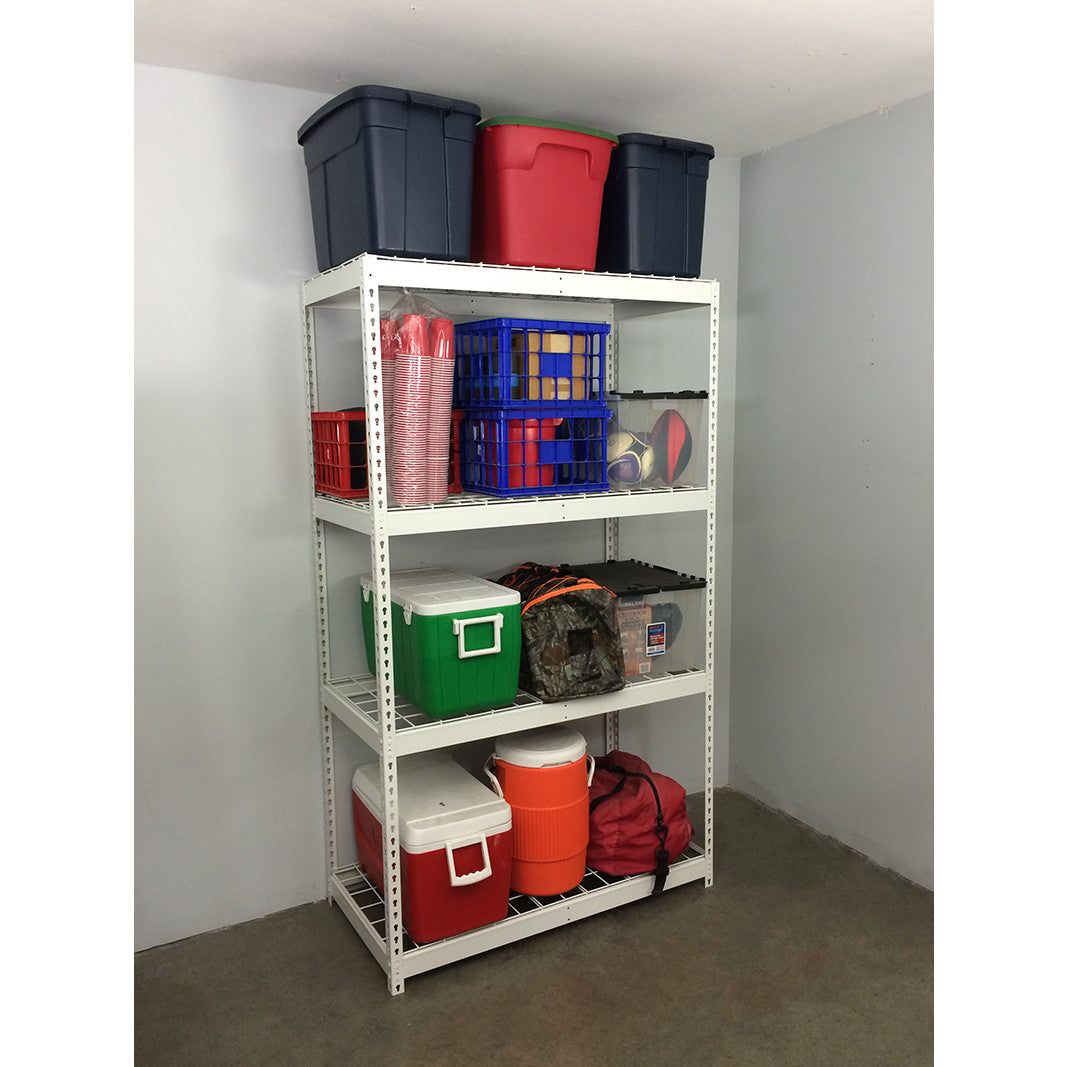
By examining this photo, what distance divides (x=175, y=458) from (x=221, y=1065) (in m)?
1.48

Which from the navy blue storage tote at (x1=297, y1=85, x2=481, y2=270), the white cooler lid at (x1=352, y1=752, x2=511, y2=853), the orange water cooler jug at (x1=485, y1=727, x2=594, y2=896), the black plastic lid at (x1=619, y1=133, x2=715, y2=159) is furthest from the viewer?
the orange water cooler jug at (x1=485, y1=727, x2=594, y2=896)

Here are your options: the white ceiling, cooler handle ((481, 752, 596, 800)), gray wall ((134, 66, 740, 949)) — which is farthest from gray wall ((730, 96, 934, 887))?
gray wall ((134, 66, 740, 949))

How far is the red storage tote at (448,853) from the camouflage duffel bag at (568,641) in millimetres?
347

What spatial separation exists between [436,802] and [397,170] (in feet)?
5.24

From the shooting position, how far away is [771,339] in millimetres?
3219

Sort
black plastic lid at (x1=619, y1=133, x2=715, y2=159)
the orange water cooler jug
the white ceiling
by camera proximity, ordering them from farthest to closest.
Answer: the orange water cooler jug
black plastic lid at (x1=619, y1=133, x2=715, y2=159)
the white ceiling

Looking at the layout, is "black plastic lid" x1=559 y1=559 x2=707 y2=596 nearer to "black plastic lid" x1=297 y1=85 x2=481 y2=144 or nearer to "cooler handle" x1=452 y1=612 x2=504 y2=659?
"cooler handle" x1=452 y1=612 x2=504 y2=659

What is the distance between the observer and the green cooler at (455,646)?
232cm

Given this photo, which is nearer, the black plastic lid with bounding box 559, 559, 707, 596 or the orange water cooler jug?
the orange water cooler jug

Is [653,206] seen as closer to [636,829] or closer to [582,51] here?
[582,51]

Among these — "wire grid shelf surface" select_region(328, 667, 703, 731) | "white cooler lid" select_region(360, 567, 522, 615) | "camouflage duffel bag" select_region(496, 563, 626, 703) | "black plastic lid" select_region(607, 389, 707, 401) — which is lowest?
"wire grid shelf surface" select_region(328, 667, 703, 731)

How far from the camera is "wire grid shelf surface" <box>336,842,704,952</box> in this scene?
250cm

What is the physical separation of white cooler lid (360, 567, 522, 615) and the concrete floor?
3.18 ft

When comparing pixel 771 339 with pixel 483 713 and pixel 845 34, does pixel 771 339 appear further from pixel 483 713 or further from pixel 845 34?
pixel 483 713
